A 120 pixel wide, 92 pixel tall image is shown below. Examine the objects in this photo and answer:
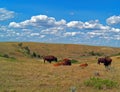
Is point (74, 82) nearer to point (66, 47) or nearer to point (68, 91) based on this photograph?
point (68, 91)

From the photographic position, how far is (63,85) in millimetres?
17562

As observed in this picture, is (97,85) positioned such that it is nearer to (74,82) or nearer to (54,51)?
(74,82)

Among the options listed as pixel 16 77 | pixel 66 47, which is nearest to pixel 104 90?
pixel 16 77

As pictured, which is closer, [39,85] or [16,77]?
[39,85]

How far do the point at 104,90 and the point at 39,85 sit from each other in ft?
11.5

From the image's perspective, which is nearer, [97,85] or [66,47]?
[97,85]

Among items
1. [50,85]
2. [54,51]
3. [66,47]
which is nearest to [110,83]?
[50,85]

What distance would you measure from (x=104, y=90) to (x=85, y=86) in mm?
1310

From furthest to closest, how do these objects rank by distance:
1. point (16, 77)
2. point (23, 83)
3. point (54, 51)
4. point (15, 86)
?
point (54, 51)
point (16, 77)
point (23, 83)
point (15, 86)

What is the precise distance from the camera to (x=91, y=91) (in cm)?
1605

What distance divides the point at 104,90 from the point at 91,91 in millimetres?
902

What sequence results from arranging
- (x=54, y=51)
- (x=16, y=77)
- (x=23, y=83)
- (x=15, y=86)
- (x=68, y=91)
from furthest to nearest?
Answer: 1. (x=54, y=51)
2. (x=16, y=77)
3. (x=23, y=83)
4. (x=15, y=86)
5. (x=68, y=91)

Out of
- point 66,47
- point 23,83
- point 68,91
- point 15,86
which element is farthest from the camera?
point 66,47

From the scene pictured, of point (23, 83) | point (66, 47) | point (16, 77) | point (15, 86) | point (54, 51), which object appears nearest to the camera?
point (15, 86)
